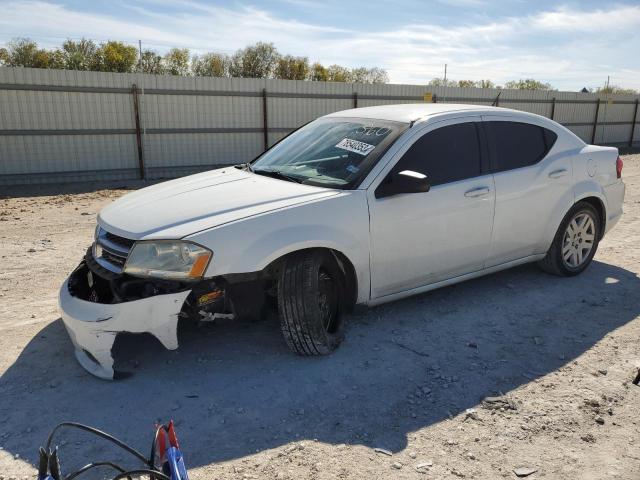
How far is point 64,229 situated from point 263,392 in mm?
5442

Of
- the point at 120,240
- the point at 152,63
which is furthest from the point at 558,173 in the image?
the point at 152,63

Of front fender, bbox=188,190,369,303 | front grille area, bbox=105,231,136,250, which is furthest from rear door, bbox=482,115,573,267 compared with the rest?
front grille area, bbox=105,231,136,250

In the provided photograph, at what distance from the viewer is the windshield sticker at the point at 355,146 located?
4.11 m

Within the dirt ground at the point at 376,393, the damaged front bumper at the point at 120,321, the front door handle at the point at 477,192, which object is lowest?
the dirt ground at the point at 376,393

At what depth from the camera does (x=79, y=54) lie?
38.3m

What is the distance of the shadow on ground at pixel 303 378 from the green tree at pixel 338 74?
45698 millimetres

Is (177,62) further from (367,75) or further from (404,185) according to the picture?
(404,185)

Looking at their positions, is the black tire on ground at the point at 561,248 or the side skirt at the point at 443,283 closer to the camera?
the side skirt at the point at 443,283

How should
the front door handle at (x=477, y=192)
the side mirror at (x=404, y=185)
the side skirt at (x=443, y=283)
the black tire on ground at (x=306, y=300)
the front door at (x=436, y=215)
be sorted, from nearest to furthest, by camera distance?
the black tire on ground at (x=306, y=300) → the side mirror at (x=404, y=185) → the front door at (x=436, y=215) → the side skirt at (x=443, y=283) → the front door handle at (x=477, y=192)

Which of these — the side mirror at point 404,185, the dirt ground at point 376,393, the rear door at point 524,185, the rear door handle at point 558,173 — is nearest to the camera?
the dirt ground at point 376,393

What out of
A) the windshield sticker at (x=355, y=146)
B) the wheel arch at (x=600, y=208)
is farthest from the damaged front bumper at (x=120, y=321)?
the wheel arch at (x=600, y=208)

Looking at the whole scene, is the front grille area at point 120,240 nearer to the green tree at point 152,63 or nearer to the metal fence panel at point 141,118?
the metal fence panel at point 141,118

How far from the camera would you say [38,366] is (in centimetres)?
361

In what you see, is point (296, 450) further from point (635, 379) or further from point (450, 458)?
point (635, 379)
